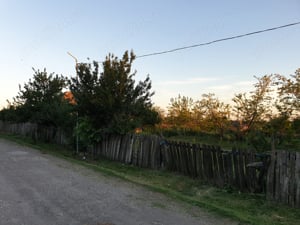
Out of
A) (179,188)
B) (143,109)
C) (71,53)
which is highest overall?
(71,53)

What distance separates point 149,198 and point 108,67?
770 centimetres

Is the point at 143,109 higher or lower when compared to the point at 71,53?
lower

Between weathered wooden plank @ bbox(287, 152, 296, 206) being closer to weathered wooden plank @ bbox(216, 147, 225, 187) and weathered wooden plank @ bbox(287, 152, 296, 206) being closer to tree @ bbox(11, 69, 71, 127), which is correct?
weathered wooden plank @ bbox(216, 147, 225, 187)

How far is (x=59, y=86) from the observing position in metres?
20.8

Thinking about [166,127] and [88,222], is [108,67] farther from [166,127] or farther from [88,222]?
[166,127]

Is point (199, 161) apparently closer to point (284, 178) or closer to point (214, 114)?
point (284, 178)

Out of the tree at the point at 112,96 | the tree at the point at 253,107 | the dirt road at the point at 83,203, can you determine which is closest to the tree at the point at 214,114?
the tree at the point at 253,107

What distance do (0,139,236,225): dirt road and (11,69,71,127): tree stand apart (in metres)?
10.3

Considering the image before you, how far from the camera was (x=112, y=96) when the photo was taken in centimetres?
1202

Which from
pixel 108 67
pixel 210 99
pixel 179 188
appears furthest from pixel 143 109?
pixel 210 99

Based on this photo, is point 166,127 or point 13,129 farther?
point 13,129

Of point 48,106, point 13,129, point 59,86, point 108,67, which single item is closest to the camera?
point 108,67

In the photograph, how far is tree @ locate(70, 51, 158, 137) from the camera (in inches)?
475

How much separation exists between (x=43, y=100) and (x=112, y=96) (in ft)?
33.1
